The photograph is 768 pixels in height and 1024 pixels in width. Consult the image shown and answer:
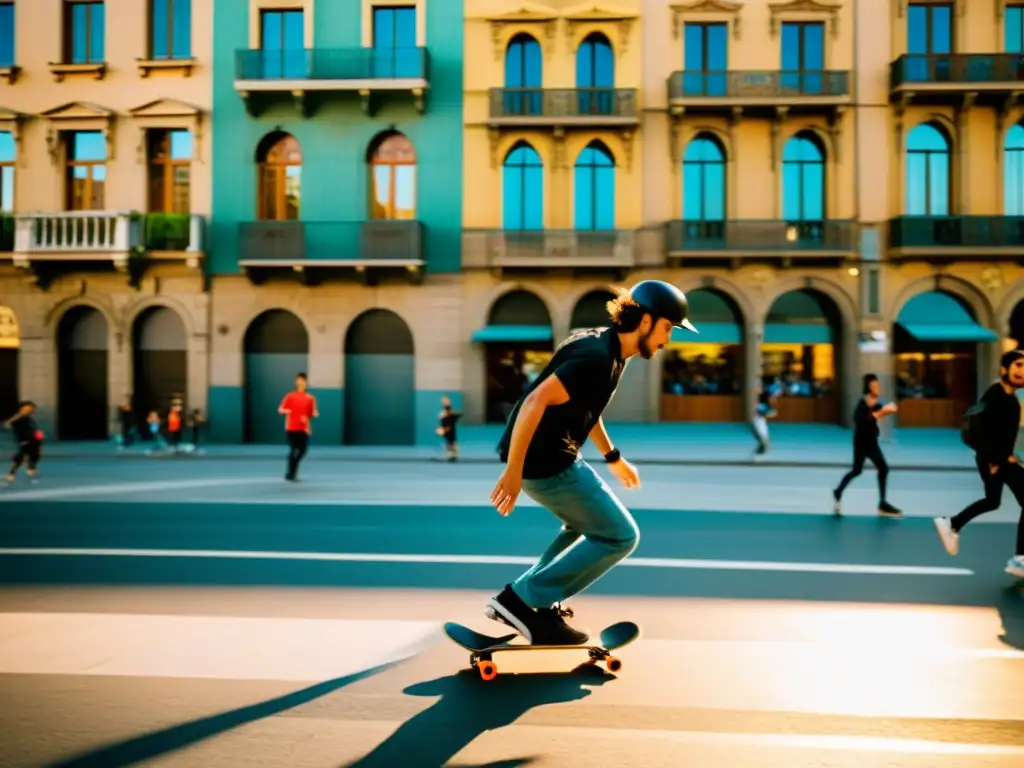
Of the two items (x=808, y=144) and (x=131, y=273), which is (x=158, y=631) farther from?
(x=808, y=144)

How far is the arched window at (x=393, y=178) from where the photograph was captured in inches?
846

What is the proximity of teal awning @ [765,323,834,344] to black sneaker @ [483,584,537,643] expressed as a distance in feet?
61.6

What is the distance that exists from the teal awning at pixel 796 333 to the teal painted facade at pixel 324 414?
8.88 meters

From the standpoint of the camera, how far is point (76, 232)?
2108 cm

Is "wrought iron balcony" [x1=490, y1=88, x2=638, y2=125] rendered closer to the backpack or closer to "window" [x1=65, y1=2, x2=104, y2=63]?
"window" [x1=65, y1=2, x2=104, y2=63]

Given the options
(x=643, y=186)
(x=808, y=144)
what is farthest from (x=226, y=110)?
(x=808, y=144)

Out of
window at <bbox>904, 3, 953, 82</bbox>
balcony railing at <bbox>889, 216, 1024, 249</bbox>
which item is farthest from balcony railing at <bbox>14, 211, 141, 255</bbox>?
window at <bbox>904, 3, 953, 82</bbox>

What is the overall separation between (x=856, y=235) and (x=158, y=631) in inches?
800

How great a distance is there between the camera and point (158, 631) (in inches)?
180

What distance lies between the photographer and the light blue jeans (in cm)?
366

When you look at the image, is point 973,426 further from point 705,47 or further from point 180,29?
point 180,29

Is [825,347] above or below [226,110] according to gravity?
below

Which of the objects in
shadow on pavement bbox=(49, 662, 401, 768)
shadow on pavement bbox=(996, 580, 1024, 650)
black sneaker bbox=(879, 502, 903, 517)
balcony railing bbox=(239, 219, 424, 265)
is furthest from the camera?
balcony railing bbox=(239, 219, 424, 265)

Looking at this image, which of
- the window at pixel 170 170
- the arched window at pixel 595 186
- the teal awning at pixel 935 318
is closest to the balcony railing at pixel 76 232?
the window at pixel 170 170
